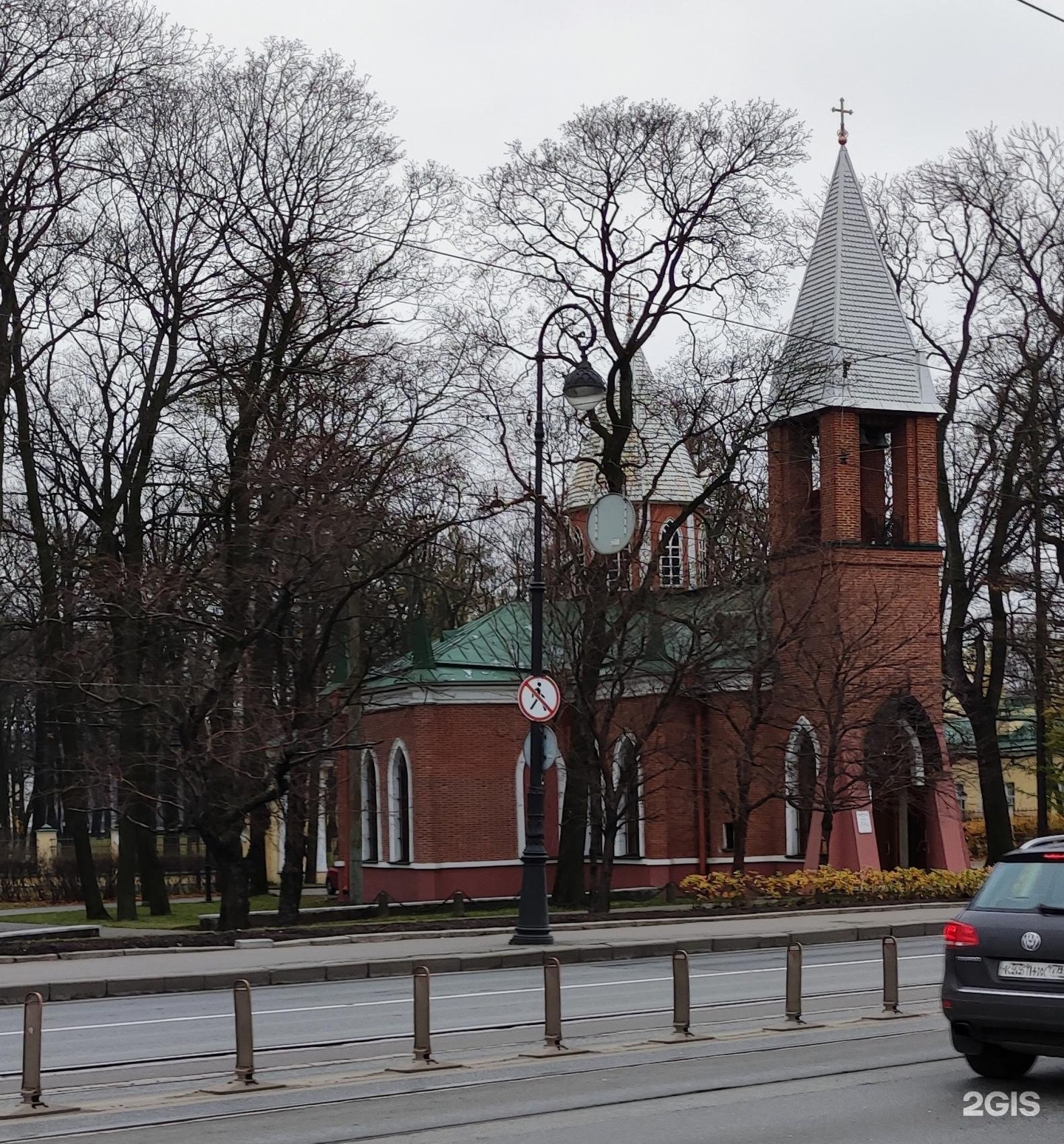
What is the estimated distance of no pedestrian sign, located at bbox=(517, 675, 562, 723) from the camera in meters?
21.3

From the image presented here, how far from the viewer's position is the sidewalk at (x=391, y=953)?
1898 centimetres

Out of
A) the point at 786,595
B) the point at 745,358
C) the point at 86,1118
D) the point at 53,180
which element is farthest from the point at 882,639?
the point at 86,1118

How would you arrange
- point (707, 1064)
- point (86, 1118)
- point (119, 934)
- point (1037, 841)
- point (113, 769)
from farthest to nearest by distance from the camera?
point (119, 934) → point (113, 769) → point (707, 1064) → point (1037, 841) → point (86, 1118)

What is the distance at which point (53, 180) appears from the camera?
32.4 meters

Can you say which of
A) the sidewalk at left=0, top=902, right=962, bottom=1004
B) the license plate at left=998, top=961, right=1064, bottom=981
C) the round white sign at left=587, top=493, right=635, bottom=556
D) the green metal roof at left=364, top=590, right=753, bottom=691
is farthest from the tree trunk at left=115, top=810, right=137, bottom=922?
the license plate at left=998, top=961, right=1064, bottom=981

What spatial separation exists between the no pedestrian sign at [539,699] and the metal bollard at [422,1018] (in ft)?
29.6

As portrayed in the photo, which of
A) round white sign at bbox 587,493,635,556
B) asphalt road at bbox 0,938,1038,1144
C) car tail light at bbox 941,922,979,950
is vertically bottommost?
asphalt road at bbox 0,938,1038,1144

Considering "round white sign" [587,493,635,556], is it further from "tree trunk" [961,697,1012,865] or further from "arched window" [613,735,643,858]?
"tree trunk" [961,697,1012,865]

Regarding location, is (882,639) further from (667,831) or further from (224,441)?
(224,441)

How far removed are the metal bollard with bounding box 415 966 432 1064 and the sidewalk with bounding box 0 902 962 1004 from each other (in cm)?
708

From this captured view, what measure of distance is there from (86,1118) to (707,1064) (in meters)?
4.36

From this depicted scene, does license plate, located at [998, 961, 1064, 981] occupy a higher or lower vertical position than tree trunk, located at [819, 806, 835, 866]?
higher

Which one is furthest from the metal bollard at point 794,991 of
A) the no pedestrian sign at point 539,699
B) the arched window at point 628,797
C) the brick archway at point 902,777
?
the brick archway at point 902,777

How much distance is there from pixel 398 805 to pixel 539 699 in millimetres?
22387
